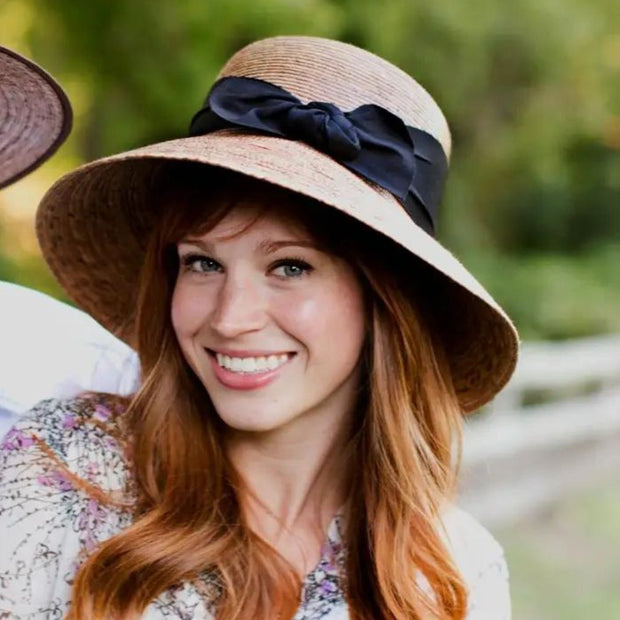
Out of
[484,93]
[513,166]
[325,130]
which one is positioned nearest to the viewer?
[325,130]

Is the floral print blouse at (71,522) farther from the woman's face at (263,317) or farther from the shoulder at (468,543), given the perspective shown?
the woman's face at (263,317)

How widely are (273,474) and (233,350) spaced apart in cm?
30

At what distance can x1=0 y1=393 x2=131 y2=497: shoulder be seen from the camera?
166cm

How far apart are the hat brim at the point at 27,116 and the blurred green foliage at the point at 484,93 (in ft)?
11.4

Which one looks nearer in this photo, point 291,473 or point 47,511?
point 47,511

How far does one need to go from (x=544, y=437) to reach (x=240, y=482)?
13.3 feet

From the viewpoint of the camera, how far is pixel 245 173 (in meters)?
1.52

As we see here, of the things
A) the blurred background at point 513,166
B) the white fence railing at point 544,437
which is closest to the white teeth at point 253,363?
the blurred background at point 513,166

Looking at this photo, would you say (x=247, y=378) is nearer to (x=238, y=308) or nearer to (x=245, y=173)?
(x=238, y=308)

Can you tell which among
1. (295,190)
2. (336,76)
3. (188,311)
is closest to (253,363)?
(188,311)

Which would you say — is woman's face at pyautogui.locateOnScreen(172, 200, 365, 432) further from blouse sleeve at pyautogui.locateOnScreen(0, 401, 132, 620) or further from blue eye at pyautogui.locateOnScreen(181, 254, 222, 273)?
blouse sleeve at pyautogui.locateOnScreen(0, 401, 132, 620)

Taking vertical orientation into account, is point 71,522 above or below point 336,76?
below

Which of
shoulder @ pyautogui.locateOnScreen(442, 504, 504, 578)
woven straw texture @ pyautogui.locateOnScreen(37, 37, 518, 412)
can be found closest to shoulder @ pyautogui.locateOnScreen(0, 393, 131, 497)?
woven straw texture @ pyautogui.locateOnScreen(37, 37, 518, 412)

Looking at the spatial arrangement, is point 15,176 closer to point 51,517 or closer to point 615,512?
point 51,517
